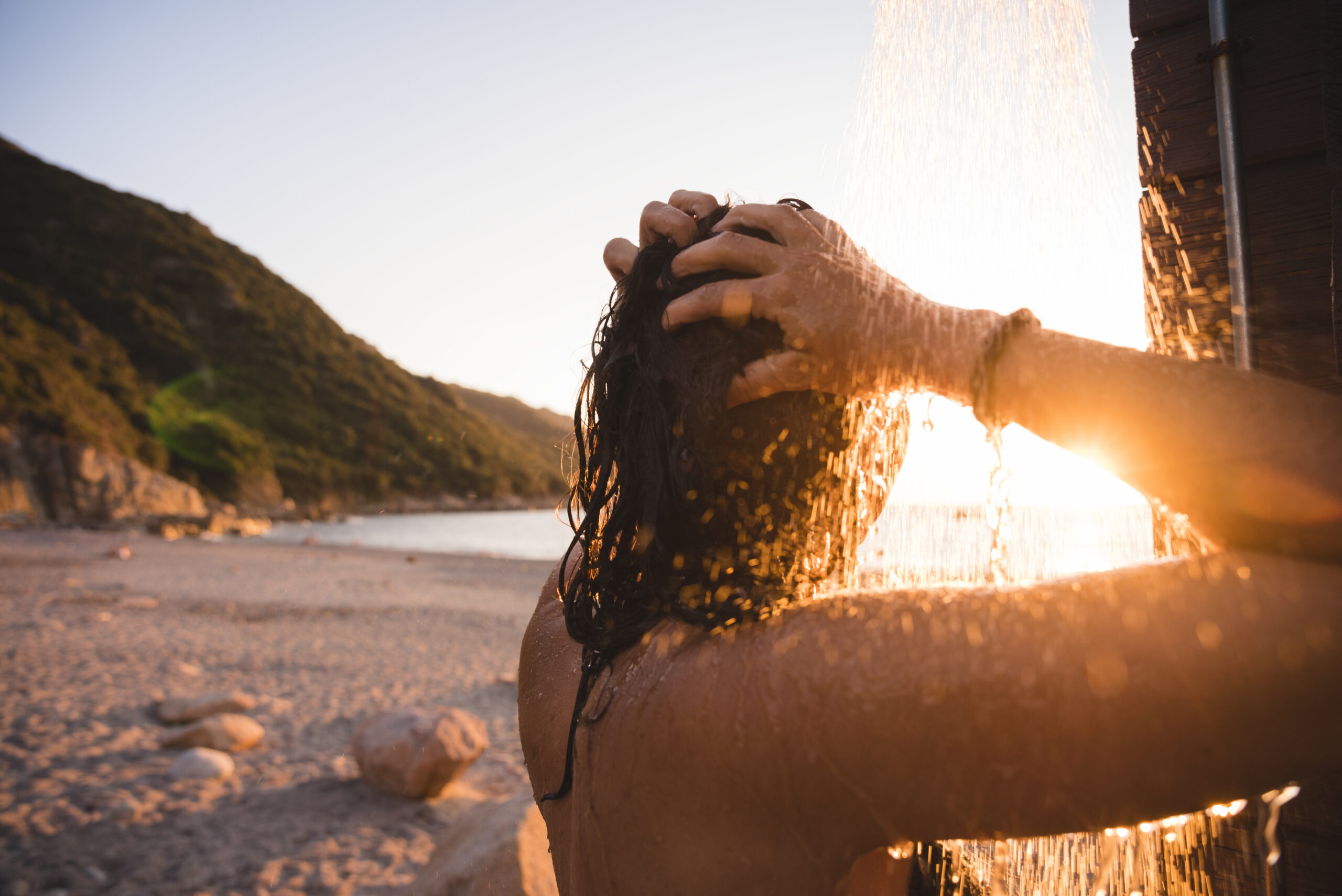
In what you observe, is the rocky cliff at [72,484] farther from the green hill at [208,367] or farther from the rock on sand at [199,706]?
the rock on sand at [199,706]

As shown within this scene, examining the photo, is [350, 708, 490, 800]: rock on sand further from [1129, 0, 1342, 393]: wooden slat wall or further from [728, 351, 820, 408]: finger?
[1129, 0, 1342, 393]: wooden slat wall

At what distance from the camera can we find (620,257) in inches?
52.8

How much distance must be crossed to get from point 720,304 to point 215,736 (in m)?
6.25

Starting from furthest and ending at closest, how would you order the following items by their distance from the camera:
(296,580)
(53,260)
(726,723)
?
(53,260), (296,580), (726,723)

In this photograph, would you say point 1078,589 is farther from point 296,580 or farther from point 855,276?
point 296,580

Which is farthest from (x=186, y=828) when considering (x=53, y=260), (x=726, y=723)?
(x=53, y=260)

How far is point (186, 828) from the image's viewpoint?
13.0 feet

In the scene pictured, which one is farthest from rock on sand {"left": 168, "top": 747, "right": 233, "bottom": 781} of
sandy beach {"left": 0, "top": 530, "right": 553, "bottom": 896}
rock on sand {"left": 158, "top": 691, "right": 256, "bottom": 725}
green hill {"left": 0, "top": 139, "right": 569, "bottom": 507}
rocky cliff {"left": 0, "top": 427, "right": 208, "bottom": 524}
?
green hill {"left": 0, "top": 139, "right": 569, "bottom": 507}

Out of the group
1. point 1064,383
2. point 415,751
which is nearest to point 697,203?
point 1064,383

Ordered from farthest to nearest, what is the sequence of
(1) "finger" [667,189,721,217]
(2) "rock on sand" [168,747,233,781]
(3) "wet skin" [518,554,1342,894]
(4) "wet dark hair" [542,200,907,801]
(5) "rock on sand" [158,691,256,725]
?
(5) "rock on sand" [158,691,256,725] → (2) "rock on sand" [168,747,233,781] → (1) "finger" [667,189,721,217] → (4) "wet dark hair" [542,200,907,801] → (3) "wet skin" [518,554,1342,894]

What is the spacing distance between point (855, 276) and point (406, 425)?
8248 centimetres

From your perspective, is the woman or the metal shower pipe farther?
the metal shower pipe

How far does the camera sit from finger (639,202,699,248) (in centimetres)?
124

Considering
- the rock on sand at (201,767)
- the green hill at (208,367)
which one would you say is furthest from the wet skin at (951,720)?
the green hill at (208,367)
